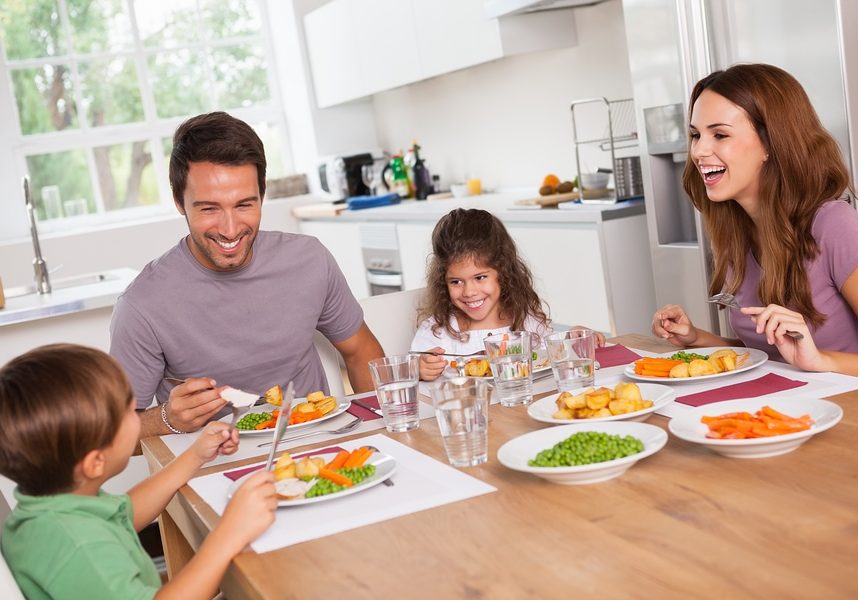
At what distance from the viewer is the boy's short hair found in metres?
1.28

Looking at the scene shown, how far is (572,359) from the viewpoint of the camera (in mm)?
1702

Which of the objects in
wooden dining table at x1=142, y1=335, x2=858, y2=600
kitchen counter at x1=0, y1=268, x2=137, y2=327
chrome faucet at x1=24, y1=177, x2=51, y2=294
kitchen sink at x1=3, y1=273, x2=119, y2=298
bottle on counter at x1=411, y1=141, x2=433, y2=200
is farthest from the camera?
bottle on counter at x1=411, y1=141, x2=433, y2=200

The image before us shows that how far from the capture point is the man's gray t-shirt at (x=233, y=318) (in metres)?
2.17

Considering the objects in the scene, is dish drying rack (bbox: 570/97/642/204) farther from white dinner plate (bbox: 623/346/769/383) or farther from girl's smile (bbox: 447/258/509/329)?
white dinner plate (bbox: 623/346/769/383)

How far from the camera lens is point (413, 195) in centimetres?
592

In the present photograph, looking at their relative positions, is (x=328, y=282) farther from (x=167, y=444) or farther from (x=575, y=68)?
(x=575, y=68)

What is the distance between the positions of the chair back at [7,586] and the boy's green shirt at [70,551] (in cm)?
3

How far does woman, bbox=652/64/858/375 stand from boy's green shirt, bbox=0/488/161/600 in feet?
3.79

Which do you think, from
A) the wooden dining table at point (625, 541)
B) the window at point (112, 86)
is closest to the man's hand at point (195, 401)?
the wooden dining table at point (625, 541)

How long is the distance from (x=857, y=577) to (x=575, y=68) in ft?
12.7

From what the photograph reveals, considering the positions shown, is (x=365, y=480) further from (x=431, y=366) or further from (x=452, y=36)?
(x=452, y=36)

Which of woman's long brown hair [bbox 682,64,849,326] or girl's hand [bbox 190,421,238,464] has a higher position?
woman's long brown hair [bbox 682,64,849,326]

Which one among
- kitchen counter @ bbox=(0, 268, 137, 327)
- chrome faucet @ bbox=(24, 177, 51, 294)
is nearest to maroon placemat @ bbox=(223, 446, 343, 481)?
kitchen counter @ bbox=(0, 268, 137, 327)

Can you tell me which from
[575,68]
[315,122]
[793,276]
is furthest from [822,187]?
[315,122]
